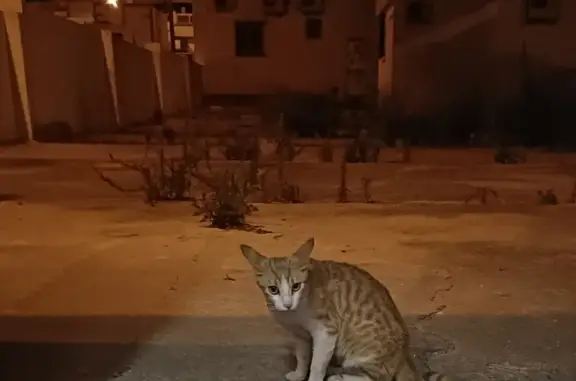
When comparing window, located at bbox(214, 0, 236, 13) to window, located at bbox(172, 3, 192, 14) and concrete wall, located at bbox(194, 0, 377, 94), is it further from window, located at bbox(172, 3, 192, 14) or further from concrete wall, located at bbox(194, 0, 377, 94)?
window, located at bbox(172, 3, 192, 14)

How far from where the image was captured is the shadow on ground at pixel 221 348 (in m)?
1.05

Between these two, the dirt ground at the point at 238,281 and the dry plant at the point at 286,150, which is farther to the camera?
the dry plant at the point at 286,150

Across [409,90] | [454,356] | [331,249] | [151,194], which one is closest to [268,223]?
[331,249]

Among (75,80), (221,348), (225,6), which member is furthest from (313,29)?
(221,348)

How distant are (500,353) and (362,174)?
207cm

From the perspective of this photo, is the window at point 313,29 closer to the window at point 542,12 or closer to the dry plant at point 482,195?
the window at point 542,12

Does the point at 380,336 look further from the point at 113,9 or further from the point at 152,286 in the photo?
the point at 113,9

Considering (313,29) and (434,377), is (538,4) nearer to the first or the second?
(313,29)

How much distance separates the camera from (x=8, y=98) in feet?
11.7

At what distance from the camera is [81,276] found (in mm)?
1506

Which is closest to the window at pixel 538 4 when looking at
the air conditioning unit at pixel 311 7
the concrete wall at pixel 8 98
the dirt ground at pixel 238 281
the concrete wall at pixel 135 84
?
the air conditioning unit at pixel 311 7

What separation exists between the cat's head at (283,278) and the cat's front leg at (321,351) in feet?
0.19

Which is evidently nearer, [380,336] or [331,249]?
[380,336]

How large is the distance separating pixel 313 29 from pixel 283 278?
328 cm
